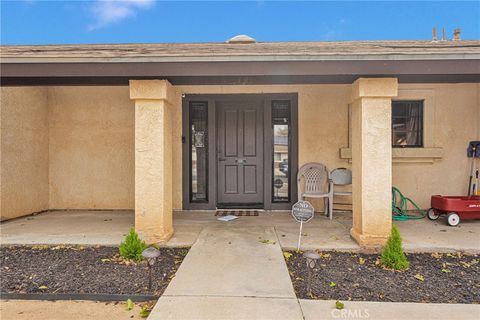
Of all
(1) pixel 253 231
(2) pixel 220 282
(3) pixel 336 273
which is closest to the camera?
(2) pixel 220 282

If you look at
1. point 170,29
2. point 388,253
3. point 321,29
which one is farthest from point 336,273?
point 170,29

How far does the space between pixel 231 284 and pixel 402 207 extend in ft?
14.8

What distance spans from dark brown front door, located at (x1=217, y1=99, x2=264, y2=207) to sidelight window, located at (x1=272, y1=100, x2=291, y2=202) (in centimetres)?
31

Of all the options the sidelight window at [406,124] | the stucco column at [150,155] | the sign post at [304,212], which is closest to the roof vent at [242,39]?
the stucco column at [150,155]

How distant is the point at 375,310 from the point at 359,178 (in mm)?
1930

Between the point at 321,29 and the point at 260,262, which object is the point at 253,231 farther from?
the point at 321,29

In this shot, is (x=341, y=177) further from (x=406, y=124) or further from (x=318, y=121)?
(x=406, y=124)

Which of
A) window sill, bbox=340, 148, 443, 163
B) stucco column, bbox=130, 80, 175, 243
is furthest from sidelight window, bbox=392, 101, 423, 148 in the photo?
stucco column, bbox=130, 80, 175, 243

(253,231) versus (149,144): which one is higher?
(149,144)

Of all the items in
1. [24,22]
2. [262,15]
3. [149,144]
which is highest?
[262,15]

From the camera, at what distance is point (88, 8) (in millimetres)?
13242

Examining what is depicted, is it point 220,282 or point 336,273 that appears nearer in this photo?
point 220,282

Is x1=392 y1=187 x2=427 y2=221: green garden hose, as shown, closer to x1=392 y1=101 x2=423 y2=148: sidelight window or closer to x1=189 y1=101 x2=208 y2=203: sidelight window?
x1=392 y1=101 x2=423 y2=148: sidelight window

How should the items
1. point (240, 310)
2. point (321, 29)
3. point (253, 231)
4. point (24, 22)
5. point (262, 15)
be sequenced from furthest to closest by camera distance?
point (321, 29)
point (262, 15)
point (24, 22)
point (253, 231)
point (240, 310)
